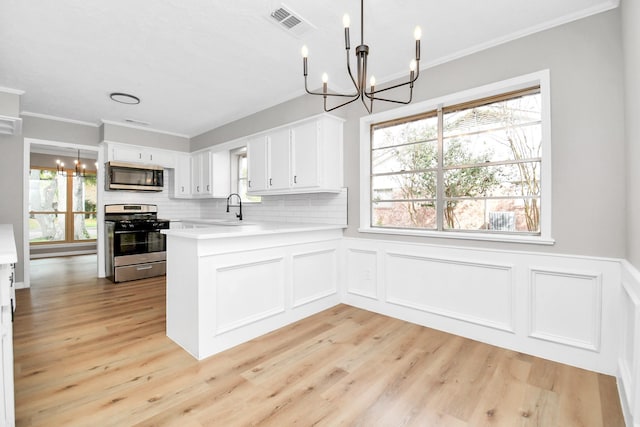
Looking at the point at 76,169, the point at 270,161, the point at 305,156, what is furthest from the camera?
the point at 76,169

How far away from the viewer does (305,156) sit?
11.9 feet

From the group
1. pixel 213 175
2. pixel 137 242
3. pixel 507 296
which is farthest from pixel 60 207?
pixel 507 296

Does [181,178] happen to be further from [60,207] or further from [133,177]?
A: [60,207]

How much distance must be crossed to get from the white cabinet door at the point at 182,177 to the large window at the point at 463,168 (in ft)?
12.3

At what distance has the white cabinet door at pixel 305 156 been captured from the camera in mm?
3514

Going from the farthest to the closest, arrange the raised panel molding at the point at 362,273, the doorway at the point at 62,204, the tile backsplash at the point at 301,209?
1. the doorway at the point at 62,204
2. the tile backsplash at the point at 301,209
3. the raised panel molding at the point at 362,273

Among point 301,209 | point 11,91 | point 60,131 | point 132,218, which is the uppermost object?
point 11,91

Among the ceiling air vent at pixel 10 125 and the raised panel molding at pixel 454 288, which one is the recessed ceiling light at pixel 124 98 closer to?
the ceiling air vent at pixel 10 125

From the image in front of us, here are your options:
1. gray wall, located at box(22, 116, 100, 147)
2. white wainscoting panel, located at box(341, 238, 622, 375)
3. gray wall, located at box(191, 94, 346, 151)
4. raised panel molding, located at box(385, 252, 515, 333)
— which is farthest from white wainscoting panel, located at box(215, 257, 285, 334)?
gray wall, located at box(22, 116, 100, 147)

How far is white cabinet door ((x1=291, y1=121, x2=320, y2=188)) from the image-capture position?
3.51m

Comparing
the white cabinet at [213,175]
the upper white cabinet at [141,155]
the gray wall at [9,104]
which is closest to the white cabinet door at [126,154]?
the upper white cabinet at [141,155]

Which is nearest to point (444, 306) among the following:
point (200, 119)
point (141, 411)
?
point (141, 411)

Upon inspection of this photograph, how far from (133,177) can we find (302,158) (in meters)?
3.15

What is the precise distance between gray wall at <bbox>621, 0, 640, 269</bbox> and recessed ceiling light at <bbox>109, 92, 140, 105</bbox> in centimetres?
457
